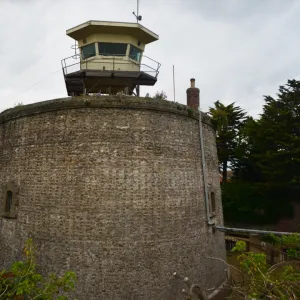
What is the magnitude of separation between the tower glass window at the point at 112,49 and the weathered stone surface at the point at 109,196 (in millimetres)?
4582

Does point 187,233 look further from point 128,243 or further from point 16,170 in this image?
point 16,170

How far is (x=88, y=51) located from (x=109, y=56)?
1.08m

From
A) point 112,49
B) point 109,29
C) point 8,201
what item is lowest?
point 8,201

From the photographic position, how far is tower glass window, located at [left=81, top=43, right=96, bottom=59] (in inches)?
506

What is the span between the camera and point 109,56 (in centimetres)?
1270

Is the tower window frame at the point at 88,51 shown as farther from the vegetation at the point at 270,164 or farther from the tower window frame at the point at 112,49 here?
the vegetation at the point at 270,164

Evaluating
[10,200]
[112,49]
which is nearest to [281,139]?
[112,49]

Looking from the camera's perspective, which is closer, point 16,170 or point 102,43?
point 16,170

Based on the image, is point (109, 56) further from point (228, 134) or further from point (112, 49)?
point (228, 134)

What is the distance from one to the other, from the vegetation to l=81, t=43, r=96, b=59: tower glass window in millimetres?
8805

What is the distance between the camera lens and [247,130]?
71.4 feet

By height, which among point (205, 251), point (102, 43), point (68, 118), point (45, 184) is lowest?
point (205, 251)

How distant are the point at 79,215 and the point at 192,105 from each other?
5974mm

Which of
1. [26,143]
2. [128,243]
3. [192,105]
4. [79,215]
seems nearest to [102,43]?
[192,105]
